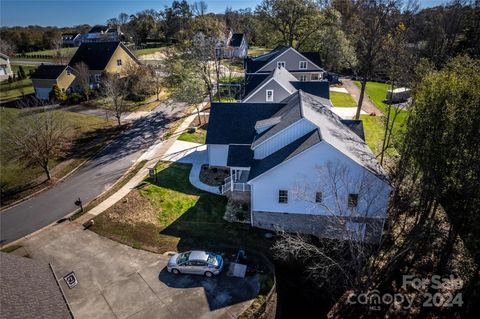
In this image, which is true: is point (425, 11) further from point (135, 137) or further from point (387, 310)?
point (387, 310)

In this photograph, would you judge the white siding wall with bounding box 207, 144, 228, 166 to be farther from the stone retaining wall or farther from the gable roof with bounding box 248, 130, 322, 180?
the stone retaining wall

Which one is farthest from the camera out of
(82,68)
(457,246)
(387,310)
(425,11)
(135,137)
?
(425,11)

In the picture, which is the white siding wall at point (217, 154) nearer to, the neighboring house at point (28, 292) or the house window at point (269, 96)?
the house window at point (269, 96)

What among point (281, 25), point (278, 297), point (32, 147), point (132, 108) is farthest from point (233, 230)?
point (281, 25)

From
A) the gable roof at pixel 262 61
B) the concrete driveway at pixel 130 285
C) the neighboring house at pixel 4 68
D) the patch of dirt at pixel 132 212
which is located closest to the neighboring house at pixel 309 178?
the concrete driveway at pixel 130 285

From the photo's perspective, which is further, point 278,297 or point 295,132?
point 295,132

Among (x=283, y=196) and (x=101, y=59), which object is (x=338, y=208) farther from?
(x=101, y=59)
